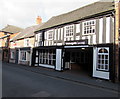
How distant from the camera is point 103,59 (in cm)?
962

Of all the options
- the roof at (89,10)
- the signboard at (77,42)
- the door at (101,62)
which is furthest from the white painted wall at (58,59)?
the door at (101,62)

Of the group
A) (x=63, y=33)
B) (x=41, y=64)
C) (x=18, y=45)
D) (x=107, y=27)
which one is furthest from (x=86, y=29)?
(x=18, y=45)

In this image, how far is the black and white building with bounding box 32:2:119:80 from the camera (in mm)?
9438

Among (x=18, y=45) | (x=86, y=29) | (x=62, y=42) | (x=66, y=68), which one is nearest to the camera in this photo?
(x=86, y=29)

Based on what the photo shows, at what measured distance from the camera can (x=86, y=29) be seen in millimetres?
11109

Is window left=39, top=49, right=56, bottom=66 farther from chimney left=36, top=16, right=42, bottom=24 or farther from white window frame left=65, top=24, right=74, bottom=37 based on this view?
chimney left=36, top=16, right=42, bottom=24

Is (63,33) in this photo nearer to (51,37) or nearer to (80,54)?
(51,37)

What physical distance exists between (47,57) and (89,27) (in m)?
7.42

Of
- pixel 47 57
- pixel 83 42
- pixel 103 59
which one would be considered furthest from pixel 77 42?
pixel 47 57

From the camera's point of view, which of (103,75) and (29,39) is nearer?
(103,75)

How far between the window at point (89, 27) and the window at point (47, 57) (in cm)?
544

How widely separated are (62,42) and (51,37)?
236 centimetres

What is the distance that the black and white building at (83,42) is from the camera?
31.0 ft

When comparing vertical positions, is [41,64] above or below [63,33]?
below
